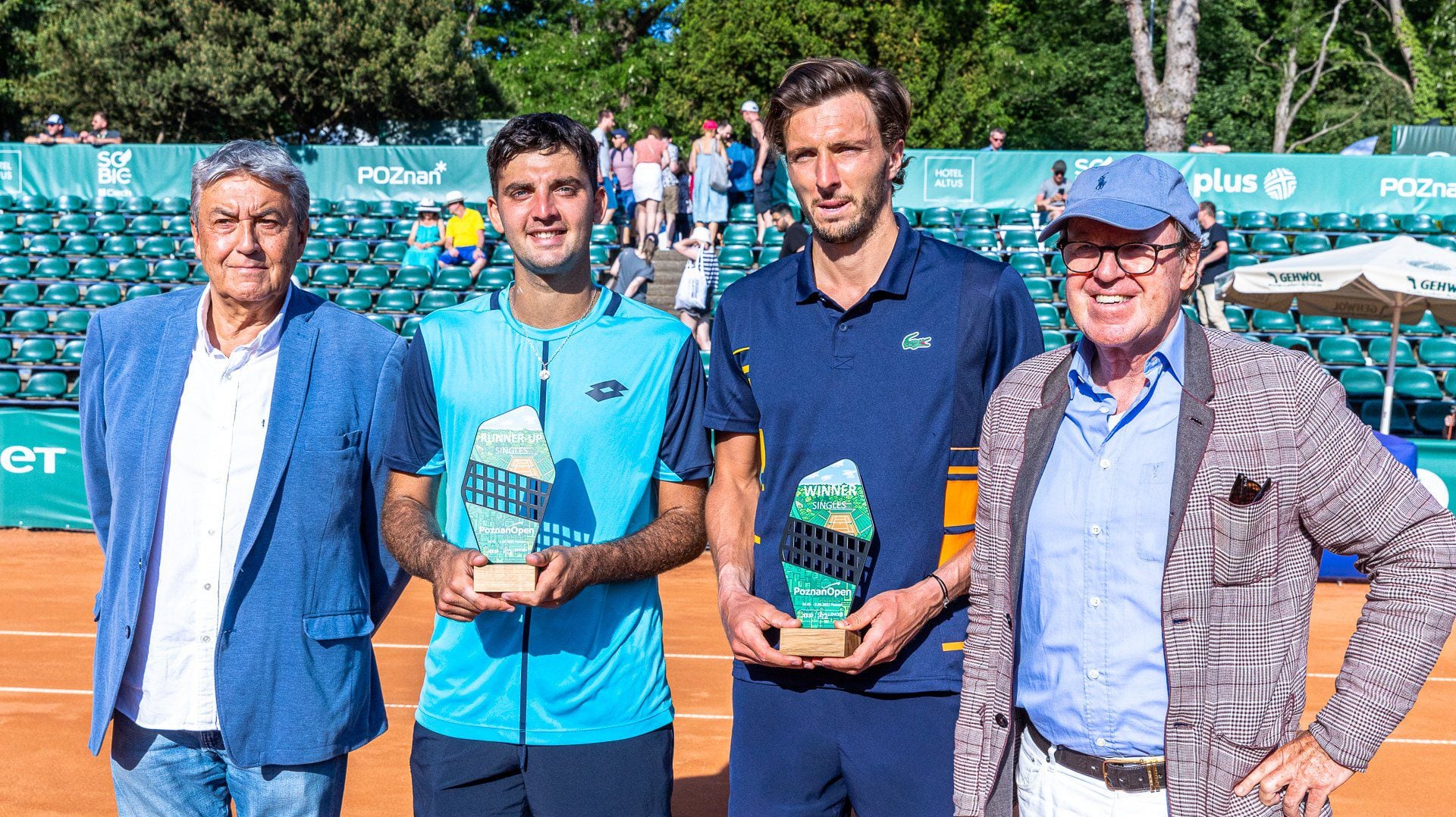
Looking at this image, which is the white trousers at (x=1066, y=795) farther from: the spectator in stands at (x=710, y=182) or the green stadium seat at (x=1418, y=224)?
the green stadium seat at (x=1418, y=224)

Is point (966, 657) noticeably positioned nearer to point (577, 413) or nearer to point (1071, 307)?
point (1071, 307)

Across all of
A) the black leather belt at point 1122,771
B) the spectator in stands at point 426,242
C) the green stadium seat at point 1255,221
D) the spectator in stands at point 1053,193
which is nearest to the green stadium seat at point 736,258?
the spectator in stands at point 426,242

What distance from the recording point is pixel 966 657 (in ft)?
8.96

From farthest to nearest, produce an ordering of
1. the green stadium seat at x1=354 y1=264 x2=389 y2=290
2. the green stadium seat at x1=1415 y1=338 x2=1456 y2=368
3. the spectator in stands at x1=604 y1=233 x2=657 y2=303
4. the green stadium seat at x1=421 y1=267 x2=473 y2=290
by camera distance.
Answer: the green stadium seat at x1=354 y1=264 x2=389 y2=290, the green stadium seat at x1=421 y1=267 x2=473 y2=290, the green stadium seat at x1=1415 y1=338 x2=1456 y2=368, the spectator in stands at x1=604 y1=233 x2=657 y2=303

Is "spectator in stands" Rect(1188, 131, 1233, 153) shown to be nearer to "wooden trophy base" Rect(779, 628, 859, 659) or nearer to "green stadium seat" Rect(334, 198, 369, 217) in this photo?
"green stadium seat" Rect(334, 198, 369, 217)

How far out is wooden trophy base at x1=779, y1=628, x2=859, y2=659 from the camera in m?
2.75

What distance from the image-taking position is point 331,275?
18047mm

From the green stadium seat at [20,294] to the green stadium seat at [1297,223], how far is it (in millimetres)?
16898

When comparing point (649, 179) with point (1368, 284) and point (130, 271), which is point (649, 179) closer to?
point (130, 271)

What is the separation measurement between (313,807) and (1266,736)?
209cm

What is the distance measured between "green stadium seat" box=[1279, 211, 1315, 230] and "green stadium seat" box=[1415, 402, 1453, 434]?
5.31 meters

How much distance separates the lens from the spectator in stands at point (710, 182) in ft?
55.5

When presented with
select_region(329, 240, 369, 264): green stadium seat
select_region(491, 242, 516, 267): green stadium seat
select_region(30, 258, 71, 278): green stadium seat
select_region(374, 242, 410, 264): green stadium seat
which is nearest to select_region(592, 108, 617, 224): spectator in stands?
select_region(491, 242, 516, 267): green stadium seat

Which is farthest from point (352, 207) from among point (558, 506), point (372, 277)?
point (558, 506)
